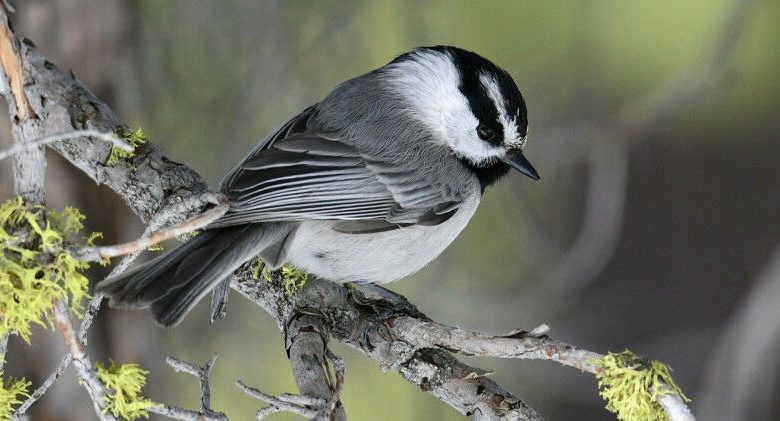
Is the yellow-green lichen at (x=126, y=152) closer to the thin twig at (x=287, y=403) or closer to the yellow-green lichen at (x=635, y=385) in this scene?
the thin twig at (x=287, y=403)

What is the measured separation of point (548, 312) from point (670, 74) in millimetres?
1028

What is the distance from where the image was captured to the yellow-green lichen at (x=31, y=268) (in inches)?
42.9

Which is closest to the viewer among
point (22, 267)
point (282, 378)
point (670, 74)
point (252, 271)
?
point (22, 267)

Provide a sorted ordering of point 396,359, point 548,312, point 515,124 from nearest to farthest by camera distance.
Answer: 1. point 396,359
2. point 515,124
3. point 548,312

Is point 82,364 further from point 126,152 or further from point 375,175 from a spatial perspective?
point 375,175

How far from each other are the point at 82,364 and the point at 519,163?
1154mm

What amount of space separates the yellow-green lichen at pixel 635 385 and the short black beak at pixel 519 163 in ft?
2.41

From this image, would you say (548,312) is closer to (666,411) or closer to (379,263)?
(379,263)

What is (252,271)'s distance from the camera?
1758mm

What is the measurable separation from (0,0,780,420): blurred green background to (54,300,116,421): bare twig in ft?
3.72

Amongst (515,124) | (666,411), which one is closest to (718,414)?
(515,124)

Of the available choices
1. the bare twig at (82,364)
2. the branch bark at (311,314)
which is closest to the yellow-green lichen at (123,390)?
the bare twig at (82,364)

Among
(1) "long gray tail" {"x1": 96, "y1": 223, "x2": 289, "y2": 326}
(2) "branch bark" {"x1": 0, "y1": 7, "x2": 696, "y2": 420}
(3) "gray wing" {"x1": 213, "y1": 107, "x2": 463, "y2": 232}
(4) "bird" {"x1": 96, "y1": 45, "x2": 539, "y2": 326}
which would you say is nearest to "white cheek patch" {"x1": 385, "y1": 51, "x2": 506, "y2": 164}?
(4) "bird" {"x1": 96, "y1": 45, "x2": 539, "y2": 326}

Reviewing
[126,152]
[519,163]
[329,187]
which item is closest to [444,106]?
[519,163]
